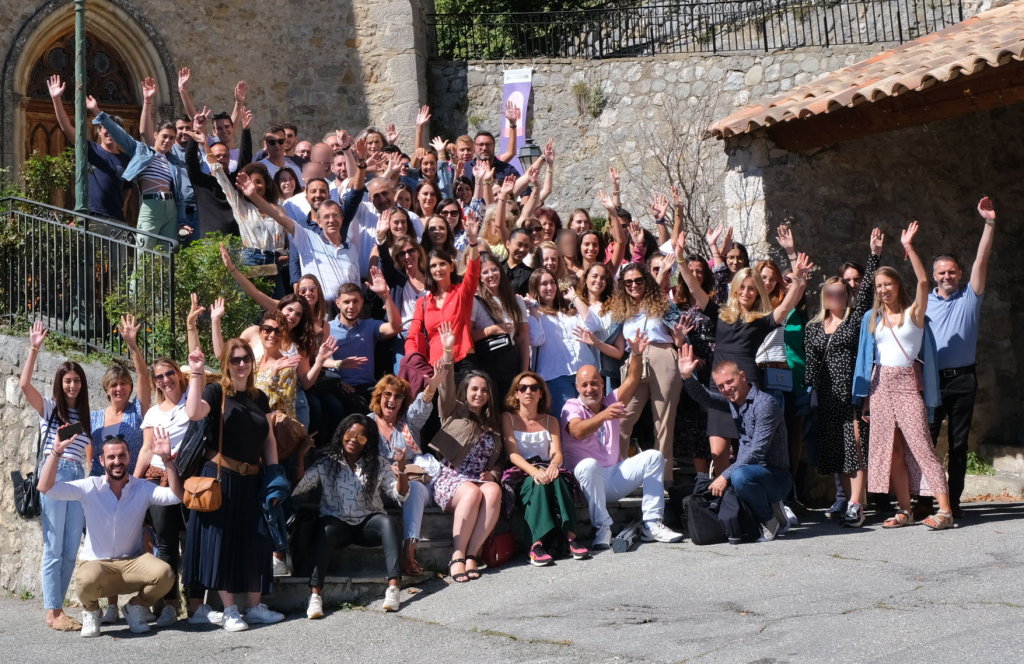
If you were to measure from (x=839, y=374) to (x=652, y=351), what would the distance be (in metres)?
1.27

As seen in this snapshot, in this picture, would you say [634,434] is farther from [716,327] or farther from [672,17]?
[672,17]

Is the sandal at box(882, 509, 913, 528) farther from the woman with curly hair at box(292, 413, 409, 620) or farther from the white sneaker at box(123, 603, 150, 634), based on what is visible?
the white sneaker at box(123, 603, 150, 634)

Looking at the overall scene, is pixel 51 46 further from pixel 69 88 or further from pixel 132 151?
pixel 132 151

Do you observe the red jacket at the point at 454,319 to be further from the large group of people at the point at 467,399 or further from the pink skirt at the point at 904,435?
the pink skirt at the point at 904,435

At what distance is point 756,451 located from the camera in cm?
701

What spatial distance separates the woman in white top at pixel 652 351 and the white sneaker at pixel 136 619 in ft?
10.3

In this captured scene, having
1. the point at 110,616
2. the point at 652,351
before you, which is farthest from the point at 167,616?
the point at 652,351

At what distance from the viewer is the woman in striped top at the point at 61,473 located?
6.52 metres

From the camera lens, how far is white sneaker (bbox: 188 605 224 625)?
6133 millimetres

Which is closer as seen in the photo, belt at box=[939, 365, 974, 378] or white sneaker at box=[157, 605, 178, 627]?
white sneaker at box=[157, 605, 178, 627]

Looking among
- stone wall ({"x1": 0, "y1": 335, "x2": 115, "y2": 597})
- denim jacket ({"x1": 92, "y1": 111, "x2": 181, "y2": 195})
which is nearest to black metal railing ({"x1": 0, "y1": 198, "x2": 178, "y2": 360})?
stone wall ({"x1": 0, "y1": 335, "x2": 115, "y2": 597})

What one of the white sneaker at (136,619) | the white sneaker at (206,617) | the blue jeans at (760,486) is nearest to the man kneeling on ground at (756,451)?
the blue jeans at (760,486)

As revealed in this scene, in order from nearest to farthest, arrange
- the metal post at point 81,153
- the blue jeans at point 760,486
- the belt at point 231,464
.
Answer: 1. the belt at point 231,464
2. the blue jeans at point 760,486
3. the metal post at point 81,153

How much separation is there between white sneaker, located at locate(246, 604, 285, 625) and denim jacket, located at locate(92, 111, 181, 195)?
14.5 feet
